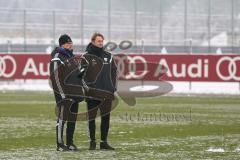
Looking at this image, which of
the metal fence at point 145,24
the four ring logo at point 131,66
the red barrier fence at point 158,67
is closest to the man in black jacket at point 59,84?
the four ring logo at point 131,66

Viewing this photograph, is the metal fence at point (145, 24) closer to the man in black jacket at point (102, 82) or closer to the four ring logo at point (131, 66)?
the four ring logo at point (131, 66)

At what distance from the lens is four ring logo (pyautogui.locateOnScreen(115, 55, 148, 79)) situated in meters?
32.7

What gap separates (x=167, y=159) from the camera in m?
11.0

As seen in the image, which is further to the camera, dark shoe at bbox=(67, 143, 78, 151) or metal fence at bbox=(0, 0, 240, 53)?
metal fence at bbox=(0, 0, 240, 53)

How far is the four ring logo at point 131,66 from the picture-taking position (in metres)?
32.7

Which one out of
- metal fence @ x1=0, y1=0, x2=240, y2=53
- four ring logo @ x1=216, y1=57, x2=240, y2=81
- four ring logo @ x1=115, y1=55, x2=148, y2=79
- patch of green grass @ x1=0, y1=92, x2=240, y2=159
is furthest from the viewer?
metal fence @ x1=0, y1=0, x2=240, y2=53

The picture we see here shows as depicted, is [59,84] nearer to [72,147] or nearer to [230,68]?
[72,147]

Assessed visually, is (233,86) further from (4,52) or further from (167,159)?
(167,159)

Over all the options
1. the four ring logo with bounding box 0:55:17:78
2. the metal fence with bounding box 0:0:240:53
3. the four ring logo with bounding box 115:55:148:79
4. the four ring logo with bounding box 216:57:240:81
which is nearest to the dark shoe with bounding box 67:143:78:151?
the four ring logo with bounding box 115:55:148:79

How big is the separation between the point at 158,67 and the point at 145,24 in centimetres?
577

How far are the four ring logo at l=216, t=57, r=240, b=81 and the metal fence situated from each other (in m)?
4.60

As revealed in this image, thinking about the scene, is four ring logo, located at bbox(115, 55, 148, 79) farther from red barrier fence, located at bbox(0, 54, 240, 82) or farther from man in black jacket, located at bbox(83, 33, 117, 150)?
man in black jacket, located at bbox(83, 33, 117, 150)

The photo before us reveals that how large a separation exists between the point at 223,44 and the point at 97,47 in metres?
27.2

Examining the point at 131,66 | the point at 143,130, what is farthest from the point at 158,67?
the point at 143,130
